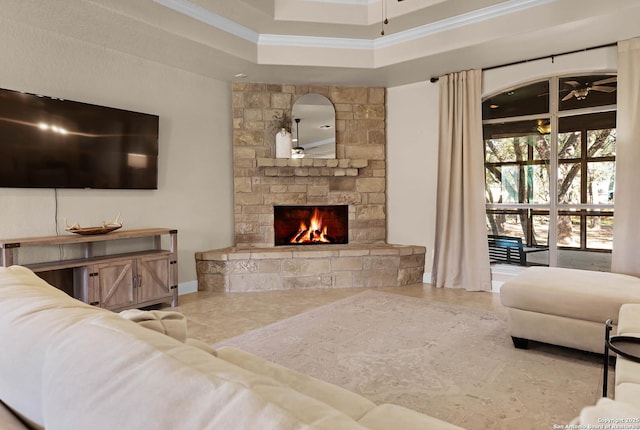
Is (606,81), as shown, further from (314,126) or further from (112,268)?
(112,268)

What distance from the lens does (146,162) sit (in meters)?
4.09

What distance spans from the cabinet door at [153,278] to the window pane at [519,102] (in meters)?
4.03

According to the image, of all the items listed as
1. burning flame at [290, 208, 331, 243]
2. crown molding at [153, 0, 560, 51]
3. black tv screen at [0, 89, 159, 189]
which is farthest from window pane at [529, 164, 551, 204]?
black tv screen at [0, 89, 159, 189]

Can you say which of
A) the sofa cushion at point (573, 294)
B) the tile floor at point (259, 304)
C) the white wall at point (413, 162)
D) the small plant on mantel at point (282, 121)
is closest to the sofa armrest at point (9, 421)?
the tile floor at point (259, 304)

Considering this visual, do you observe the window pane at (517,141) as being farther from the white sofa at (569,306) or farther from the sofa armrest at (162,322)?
the sofa armrest at (162,322)

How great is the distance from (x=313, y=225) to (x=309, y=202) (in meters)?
0.34

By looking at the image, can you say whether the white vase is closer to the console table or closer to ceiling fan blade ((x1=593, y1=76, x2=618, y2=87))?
the console table

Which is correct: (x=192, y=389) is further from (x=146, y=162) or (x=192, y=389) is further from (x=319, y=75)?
(x=319, y=75)

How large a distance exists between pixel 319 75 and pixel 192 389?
4631mm

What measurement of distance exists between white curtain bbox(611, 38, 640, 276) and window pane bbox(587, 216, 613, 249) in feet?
0.93

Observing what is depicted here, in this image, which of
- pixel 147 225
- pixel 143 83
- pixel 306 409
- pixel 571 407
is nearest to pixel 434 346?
pixel 571 407

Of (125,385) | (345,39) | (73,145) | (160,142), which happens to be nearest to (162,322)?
(125,385)

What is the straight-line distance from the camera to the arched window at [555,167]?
13.1 ft

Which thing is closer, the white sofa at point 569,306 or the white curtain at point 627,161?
the white sofa at point 569,306
